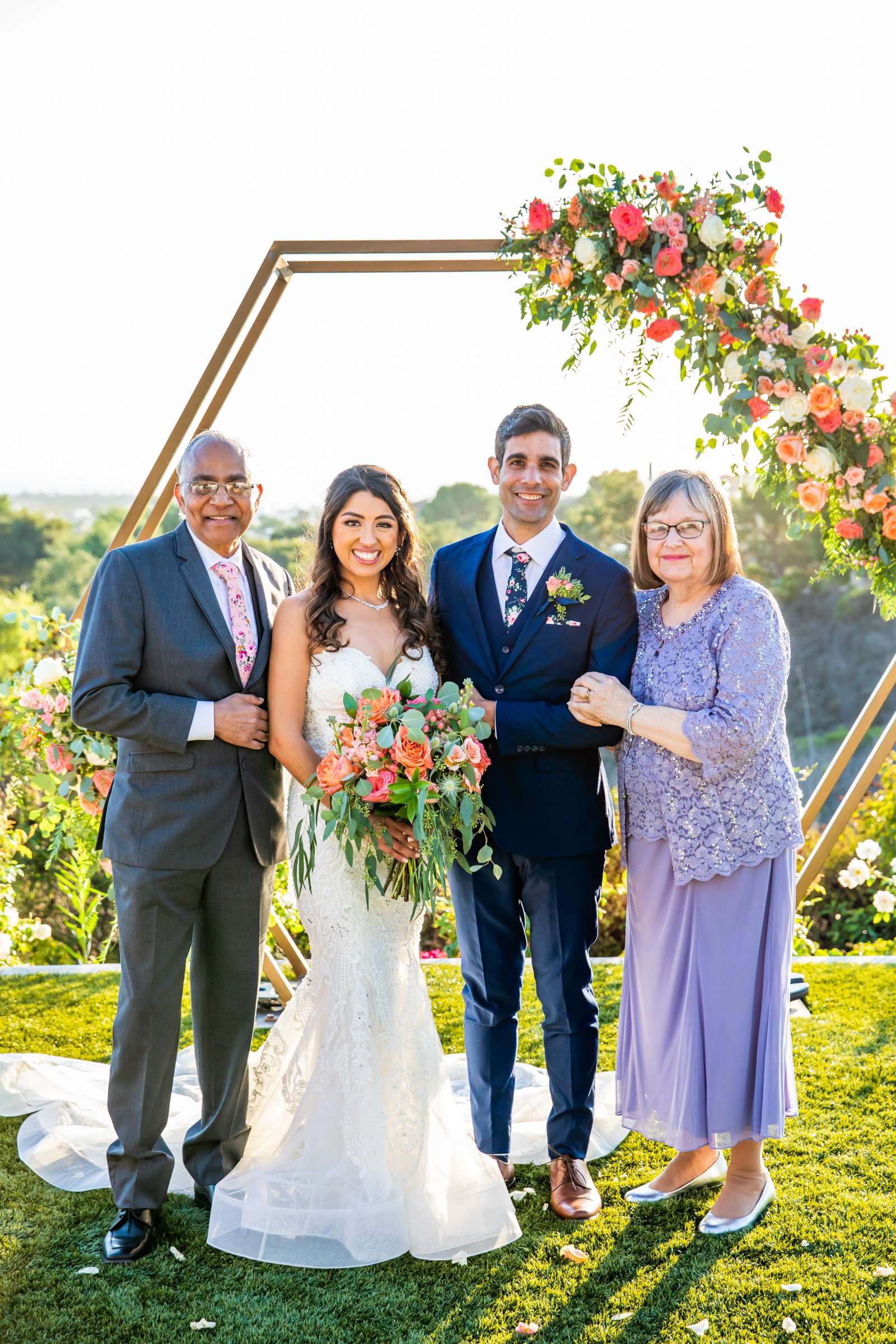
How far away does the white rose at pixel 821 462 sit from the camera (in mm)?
4148

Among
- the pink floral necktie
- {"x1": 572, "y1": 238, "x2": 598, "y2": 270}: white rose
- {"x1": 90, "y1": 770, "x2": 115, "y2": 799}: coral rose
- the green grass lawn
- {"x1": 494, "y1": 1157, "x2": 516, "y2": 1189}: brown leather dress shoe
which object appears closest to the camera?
the green grass lawn

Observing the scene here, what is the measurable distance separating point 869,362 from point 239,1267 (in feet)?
11.8

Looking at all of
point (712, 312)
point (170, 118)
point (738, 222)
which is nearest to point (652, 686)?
point (712, 312)

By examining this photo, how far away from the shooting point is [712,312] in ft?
13.8

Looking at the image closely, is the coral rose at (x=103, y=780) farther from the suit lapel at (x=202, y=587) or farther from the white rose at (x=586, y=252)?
the white rose at (x=586, y=252)

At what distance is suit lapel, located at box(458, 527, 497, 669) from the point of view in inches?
145

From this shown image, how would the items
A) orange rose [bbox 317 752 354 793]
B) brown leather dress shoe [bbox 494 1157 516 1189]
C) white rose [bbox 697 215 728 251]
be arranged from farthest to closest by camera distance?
white rose [bbox 697 215 728 251]
brown leather dress shoe [bbox 494 1157 516 1189]
orange rose [bbox 317 752 354 793]

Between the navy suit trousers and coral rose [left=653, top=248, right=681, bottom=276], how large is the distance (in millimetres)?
2052

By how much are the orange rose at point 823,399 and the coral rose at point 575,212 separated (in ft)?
3.38

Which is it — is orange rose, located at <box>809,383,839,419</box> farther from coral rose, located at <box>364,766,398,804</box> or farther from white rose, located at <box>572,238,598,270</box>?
coral rose, located at <box>364,766,398,804</box>

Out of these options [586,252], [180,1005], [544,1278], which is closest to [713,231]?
→ [586,252]

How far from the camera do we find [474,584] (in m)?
3.75

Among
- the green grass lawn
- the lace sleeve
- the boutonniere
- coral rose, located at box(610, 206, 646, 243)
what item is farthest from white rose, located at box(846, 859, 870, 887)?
coral rose, located at box(610, 206, 646, 243)

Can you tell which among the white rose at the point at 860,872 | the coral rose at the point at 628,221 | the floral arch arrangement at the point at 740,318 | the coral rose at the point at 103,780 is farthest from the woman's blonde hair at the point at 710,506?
the white rose at the point at 860,872
